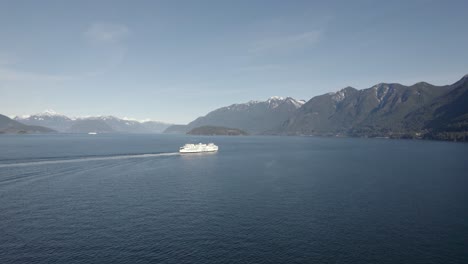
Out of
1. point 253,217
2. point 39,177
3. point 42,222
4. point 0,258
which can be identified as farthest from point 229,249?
point 39,177

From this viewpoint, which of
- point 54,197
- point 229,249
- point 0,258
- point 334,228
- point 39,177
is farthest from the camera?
point 39,177

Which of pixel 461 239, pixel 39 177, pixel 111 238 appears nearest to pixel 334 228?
pixel 461 239

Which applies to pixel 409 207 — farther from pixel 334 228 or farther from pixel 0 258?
pixel 0 258

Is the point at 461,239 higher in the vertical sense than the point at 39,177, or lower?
lower

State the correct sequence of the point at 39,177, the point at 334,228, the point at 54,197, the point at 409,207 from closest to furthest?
the point at 334,228 → the point at 409,207 → the point at 54,197 → the point at 39,177

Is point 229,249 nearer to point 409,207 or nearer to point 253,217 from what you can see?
point 253,217

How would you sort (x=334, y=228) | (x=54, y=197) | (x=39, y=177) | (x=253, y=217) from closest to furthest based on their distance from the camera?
(x=334, y=228)
(x=253, y=217)
(x=54, y=197)
(x=39, y=177)

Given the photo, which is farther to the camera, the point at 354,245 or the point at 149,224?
the point at 149,224

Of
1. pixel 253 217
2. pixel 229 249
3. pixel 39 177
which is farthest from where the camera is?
pixel 39 177

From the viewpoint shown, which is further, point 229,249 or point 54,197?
point 54,197
